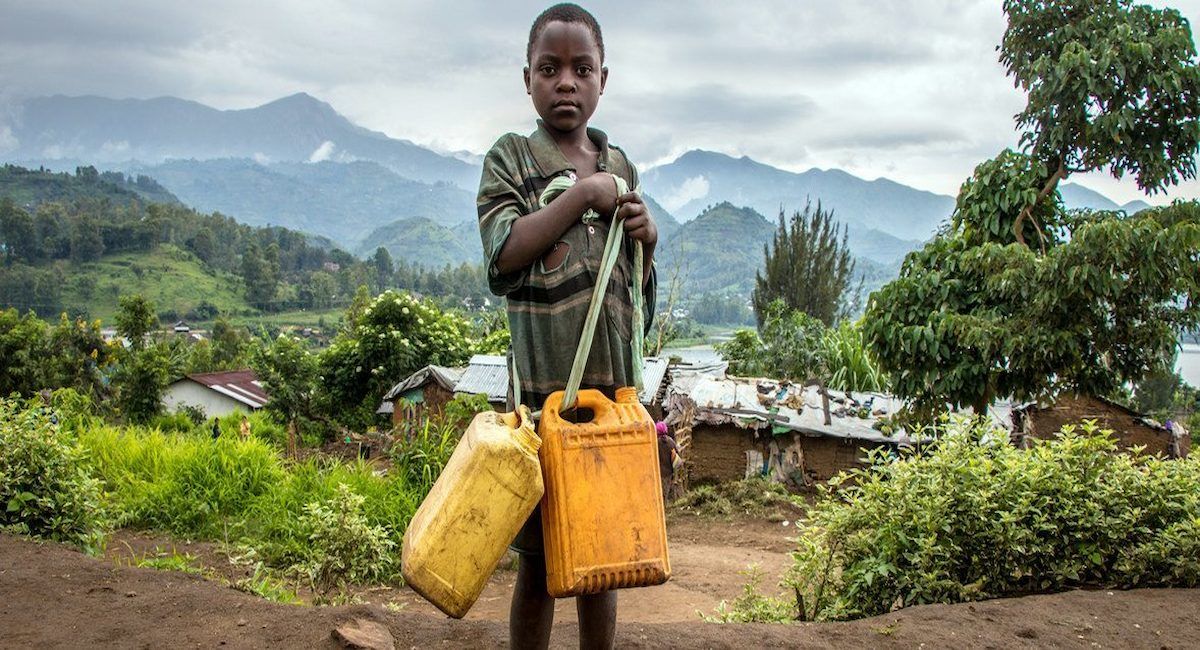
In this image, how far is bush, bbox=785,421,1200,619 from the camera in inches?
126

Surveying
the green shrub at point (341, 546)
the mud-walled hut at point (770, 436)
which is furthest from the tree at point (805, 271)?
the green shrub at point (341, 546)

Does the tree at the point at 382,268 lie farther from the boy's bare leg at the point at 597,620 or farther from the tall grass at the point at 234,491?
the boy's bare leg at the point at 597,620

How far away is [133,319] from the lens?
20484 mm

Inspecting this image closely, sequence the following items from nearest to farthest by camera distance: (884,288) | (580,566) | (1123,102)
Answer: (580,566) < (1123,102) < (884,288)

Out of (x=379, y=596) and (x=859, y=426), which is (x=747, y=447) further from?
(x=379, y=596)

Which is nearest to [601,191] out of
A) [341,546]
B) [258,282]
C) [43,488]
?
[341,546]

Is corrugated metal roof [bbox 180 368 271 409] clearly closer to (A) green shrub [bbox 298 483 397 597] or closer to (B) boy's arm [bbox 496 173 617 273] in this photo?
(A) green shrub [bbox 298 483 397 597]

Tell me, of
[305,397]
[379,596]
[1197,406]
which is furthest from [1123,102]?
[1197,406]

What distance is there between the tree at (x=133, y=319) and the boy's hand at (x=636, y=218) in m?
21.3

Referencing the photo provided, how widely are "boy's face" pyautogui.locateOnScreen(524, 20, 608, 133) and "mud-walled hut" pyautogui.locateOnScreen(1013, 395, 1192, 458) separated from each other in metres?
9.26

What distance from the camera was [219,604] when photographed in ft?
9.60

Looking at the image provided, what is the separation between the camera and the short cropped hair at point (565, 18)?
6.35 ft

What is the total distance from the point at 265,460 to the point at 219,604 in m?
4.11

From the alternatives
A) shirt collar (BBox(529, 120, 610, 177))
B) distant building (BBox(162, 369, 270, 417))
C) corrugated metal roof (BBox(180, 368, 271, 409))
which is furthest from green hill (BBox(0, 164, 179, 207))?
shirt collar (BBox(529, 120, 610, 177))
